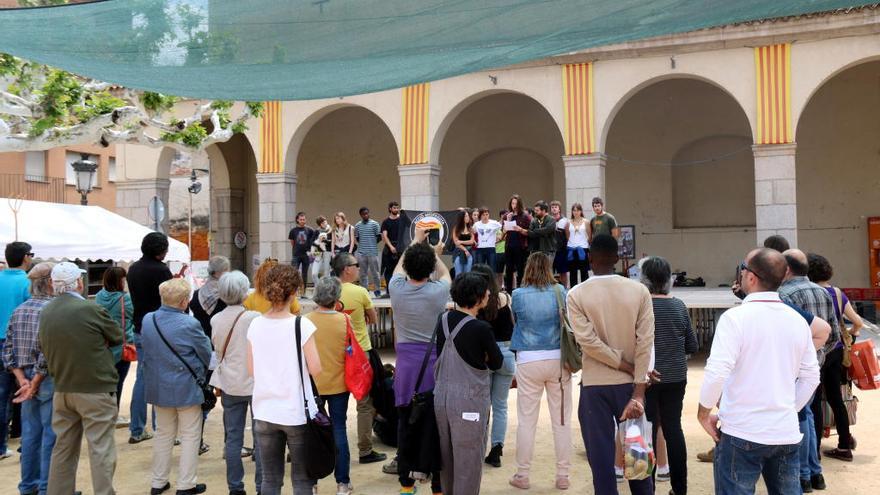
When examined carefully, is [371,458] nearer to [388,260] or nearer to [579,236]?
[579,236]

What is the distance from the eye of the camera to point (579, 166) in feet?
51.9

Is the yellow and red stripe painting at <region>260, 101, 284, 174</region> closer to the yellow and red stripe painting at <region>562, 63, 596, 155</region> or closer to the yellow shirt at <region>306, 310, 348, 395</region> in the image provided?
the yellow and red stripe painting at <region>562, 63, 596, 155</region>

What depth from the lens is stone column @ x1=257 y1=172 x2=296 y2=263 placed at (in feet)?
59.1

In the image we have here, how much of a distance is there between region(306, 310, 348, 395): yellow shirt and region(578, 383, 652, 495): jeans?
1.73 meters

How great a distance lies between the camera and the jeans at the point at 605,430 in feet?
13.6

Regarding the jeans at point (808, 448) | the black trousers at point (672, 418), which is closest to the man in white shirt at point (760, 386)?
the black trousers at point (672, 418)

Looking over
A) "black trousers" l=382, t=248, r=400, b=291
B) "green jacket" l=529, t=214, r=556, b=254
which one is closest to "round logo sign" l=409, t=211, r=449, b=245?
"black trousers" l=382, t=248, r=400, b=291

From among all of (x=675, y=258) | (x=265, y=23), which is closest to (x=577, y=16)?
(x=265, y=23)

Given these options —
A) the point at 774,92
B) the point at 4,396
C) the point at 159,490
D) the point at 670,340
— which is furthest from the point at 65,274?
the point at 774,92

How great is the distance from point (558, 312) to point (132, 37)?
316 centimetres

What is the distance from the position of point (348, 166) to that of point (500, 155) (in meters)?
4.46

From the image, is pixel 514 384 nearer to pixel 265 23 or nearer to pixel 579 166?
pixel 265 23

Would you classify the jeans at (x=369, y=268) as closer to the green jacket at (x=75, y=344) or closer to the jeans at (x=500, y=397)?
the jeans at (x=500, y=397)

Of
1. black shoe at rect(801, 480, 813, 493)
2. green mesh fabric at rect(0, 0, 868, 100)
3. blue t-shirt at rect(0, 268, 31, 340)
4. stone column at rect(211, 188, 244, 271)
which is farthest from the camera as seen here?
stone column at rect(211, 188, 244, 271)
